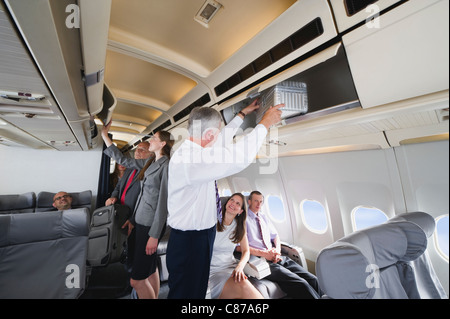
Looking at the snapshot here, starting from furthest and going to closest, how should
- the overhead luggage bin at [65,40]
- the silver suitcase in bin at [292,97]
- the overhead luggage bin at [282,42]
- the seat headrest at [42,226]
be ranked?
the seat headrest at [42,226], the silver suitcase in bin at [292,97], the overhead luggage bin at [282,42], the overhead luggage bin at [65,40]

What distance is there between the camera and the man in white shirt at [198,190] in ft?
3.05

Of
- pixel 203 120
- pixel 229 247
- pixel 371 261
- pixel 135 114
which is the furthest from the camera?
pixel 135 114

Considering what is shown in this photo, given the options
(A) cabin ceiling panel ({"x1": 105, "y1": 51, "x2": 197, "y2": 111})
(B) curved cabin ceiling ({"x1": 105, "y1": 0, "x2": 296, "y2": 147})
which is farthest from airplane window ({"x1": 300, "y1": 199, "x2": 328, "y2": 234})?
(A) cabin ceiling panel ({"x1": 105, "y1": 51, "x2": 197, "y2": 111})

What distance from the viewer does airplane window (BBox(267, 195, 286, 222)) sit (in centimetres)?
265

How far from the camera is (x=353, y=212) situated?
209 centimetres

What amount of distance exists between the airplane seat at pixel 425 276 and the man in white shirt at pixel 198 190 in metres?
1.24

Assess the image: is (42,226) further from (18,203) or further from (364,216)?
(364,216)

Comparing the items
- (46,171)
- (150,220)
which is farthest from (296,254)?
(46,171)

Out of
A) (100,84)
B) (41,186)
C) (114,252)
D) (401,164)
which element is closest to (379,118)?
(401,164)

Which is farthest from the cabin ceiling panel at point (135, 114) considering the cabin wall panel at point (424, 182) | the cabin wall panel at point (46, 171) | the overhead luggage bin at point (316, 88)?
the cabin wall panel at point (424, 182)

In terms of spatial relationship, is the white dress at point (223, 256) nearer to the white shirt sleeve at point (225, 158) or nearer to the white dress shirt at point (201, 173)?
the white dress shirt at point (201, 173)

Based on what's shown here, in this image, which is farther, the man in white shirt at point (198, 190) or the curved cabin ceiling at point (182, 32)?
the curved cabin ceiling at point (182, 32)

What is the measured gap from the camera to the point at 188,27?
1.27 metres

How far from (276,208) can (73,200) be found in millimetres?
3161
